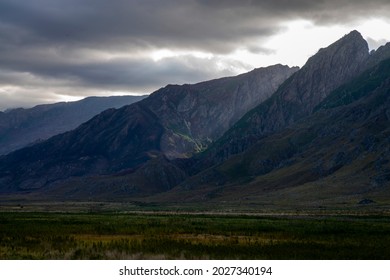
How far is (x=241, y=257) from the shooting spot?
52281mm

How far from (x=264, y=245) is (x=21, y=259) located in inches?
1064

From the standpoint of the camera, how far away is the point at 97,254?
5419 centimetres

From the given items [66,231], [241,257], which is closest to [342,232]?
[241,257]
